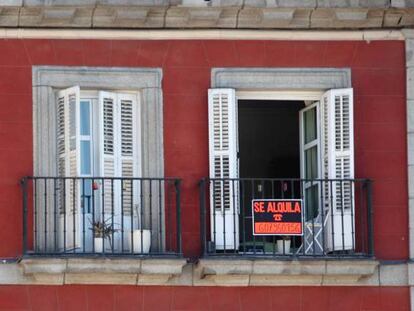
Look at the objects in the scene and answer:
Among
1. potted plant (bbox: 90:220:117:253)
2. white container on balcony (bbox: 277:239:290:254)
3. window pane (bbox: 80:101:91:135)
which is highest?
window pane (bbox: 80:101:91:135)

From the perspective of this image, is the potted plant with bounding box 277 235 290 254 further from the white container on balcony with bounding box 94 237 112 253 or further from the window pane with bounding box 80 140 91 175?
the window pane with bounding box 80 140 91 175

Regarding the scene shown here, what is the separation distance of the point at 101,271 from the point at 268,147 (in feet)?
14.1

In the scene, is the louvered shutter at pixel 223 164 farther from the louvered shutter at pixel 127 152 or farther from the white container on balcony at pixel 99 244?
the white container on balcony at pixel 99 244

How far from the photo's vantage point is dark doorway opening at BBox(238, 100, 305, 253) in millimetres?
23156

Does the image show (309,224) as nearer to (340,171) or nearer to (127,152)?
(340,171)

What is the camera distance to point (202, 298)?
2172 cm

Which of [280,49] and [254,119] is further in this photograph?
[254,119]

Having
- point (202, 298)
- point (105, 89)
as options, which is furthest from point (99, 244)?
point (105, 89)

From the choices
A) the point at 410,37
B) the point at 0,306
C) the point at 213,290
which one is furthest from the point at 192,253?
the point at 410,37

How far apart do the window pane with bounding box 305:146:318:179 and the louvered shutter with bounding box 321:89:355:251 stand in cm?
47

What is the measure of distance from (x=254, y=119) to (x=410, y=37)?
317 cm

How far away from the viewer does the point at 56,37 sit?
22000 mm

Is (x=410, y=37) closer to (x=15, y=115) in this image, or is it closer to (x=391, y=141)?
(x=391, y=141)

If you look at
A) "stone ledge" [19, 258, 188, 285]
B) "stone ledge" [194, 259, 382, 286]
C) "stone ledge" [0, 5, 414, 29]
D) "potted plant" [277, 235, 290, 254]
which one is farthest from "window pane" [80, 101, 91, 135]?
"potted plant" [277, 235, 290, 254]
